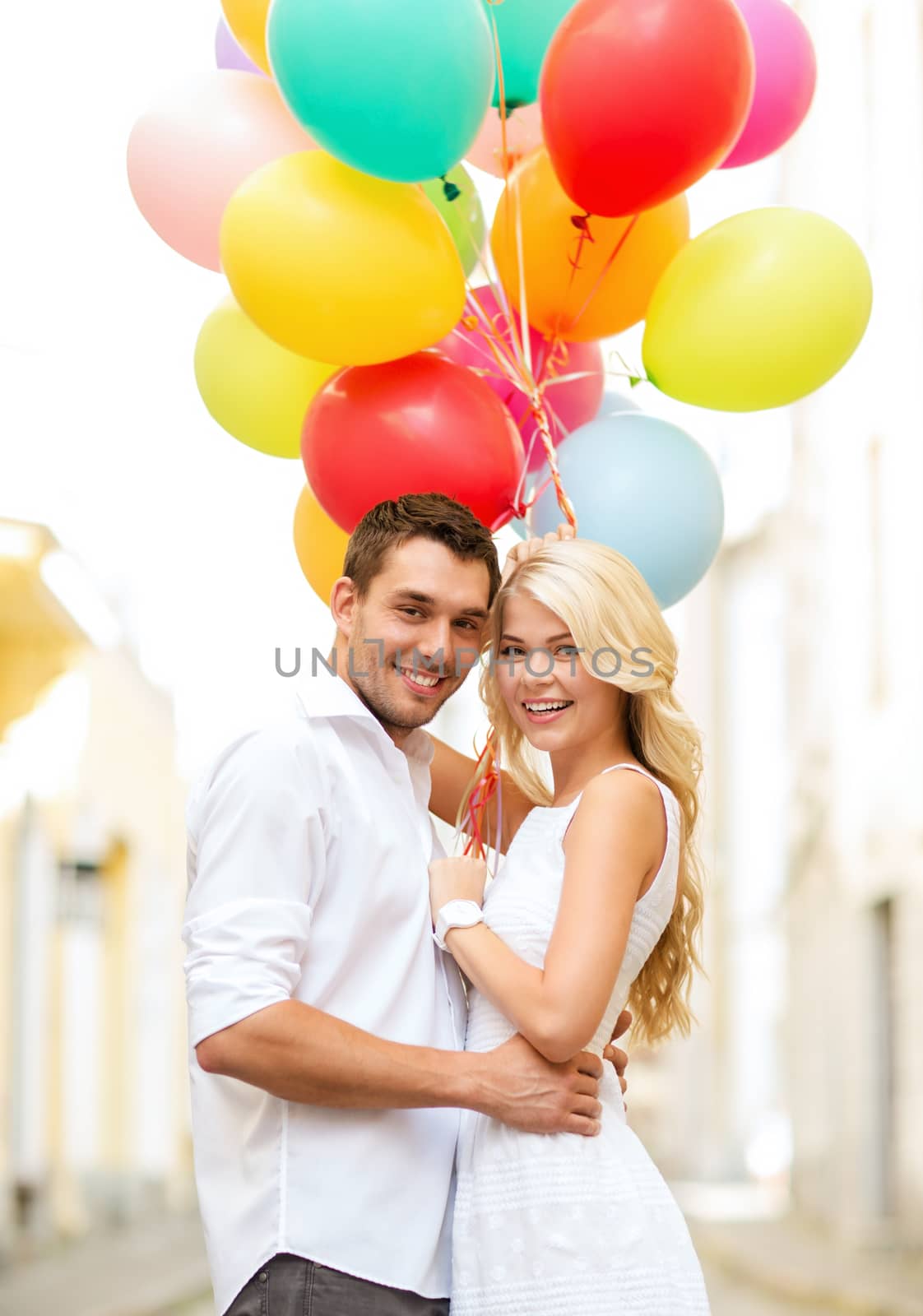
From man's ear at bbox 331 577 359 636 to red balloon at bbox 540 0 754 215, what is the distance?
0.83m

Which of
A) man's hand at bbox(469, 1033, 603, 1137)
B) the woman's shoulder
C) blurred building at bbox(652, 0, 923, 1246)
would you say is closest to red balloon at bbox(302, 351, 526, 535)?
the woman's shoulder

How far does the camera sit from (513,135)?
120 inches

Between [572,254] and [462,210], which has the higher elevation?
[462,210]

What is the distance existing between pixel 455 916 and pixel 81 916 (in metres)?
11.5

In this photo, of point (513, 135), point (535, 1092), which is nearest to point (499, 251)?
point (513, 135)

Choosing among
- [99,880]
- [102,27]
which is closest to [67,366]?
[102,27]

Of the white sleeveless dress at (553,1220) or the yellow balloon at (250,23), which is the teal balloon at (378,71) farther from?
the white sleeveless dress at (553,1220)

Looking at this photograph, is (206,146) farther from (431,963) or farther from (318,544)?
(431,963)

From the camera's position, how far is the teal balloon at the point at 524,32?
2891 mm

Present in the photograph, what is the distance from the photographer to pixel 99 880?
13.4m

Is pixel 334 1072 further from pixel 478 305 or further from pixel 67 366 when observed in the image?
pixel 67 366

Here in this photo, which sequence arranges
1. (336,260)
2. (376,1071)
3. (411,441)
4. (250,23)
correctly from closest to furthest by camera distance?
1. (376,1071)
2. (336,260)
3. (411,441)
4. (250,23)

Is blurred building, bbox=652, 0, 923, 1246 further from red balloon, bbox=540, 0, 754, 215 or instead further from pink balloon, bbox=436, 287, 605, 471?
red balloon, bbox=540, 0, 754, 215

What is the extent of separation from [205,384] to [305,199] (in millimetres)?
778
